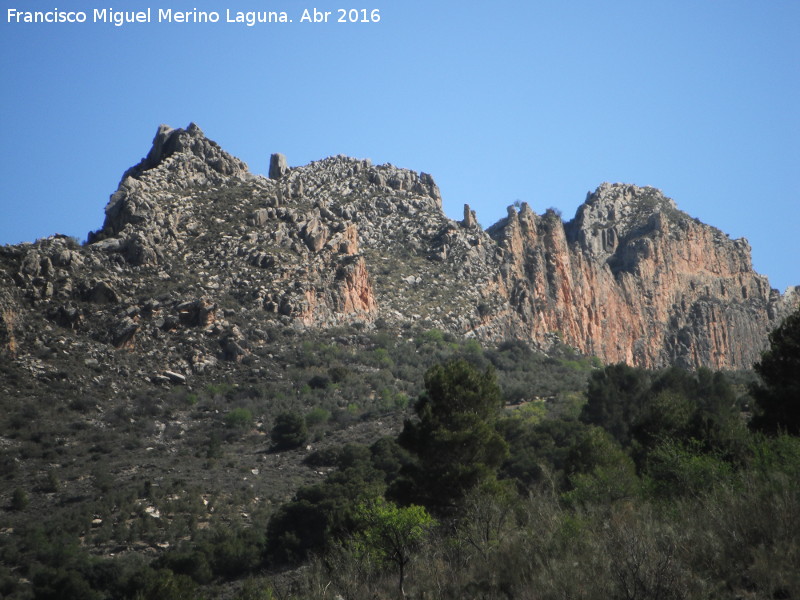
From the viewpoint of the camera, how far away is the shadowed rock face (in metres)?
64.5

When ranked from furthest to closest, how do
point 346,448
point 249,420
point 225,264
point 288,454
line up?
point 225,264 < point 249,420 < point 288,454 < point 346,448

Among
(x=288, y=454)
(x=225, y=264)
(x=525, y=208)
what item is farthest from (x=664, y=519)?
(x=525, y=208)

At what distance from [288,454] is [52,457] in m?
15.0

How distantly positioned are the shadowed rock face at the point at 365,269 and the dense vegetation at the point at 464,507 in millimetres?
10816

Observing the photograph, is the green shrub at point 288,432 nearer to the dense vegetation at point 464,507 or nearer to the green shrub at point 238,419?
the dense vegetation at point 464,507

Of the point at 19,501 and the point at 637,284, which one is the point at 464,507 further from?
the point at 637,284

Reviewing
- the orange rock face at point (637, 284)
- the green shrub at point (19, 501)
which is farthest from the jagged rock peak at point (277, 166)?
the green shrub at point (19, 501)

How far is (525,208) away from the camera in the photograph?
4222 inches

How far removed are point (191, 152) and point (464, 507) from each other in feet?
210

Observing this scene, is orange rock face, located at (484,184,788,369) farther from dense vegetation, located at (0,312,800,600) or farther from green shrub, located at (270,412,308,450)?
green shrub, located at (270,412,308,450)

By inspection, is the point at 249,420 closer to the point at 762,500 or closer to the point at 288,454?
the point at 288,454

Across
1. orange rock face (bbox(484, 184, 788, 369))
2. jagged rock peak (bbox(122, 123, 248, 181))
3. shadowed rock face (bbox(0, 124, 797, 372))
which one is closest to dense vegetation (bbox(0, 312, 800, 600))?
shadowed rock face (bbox(0, 124, 797, 372))

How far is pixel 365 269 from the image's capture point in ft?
268

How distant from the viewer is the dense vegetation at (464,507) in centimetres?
1727
